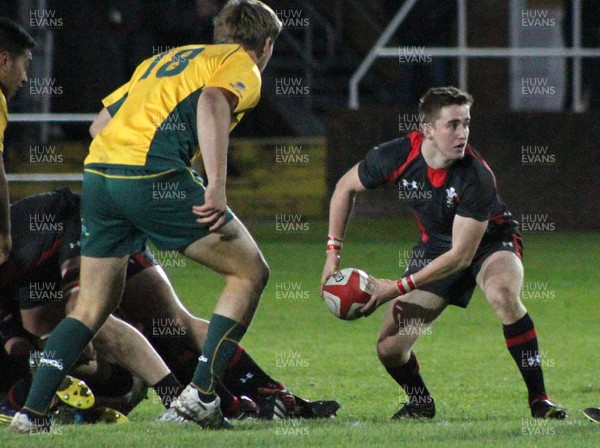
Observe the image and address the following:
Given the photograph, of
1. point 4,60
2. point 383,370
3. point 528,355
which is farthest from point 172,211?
point 383,370

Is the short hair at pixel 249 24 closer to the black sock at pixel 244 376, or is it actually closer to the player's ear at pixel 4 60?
the player's ear at pixel 4 60

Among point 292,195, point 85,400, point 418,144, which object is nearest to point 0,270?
point 85,400

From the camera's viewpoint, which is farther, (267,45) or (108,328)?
(108,328)

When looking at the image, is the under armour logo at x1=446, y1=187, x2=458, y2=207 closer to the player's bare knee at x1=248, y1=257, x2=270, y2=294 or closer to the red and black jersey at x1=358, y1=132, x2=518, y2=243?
the red and black jersey at x1=358, y1=132, x2=518, y2=243

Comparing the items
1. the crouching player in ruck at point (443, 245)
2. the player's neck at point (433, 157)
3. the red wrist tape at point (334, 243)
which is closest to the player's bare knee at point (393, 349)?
the crouching player in ruck at point (443, 245)

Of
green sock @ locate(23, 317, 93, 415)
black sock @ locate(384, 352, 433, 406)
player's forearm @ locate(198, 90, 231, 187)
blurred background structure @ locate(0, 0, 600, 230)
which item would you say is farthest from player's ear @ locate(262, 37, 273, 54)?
blurred background structure @ locate(0, 0, 600, 230)

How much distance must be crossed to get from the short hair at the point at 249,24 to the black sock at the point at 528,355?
1.83 m

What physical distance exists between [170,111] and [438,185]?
4.90 ft

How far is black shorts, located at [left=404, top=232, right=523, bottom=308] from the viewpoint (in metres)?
6.72

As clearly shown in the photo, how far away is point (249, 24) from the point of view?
5.86 metres

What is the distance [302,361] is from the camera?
27.2ft

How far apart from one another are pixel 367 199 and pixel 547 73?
36.1 feet

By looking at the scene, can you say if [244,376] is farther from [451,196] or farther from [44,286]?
[451,196]

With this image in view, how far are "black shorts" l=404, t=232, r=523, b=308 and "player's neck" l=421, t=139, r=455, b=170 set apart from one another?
462 millimetres
